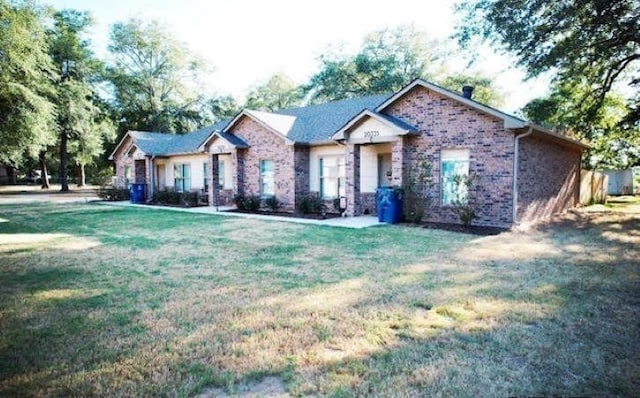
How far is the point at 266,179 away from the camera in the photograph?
764 inches

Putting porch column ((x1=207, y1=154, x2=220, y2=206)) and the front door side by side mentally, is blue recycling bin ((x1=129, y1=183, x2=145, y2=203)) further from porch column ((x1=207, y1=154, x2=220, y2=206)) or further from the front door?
the front door

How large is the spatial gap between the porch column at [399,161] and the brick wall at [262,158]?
506 centimetres

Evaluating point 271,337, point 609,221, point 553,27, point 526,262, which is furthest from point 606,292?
point 553,27

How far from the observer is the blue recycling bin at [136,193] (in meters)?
25.1

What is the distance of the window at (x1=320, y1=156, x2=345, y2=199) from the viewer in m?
17.2

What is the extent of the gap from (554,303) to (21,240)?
39.4ft

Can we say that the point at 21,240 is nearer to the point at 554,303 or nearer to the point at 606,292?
the point at 554,303

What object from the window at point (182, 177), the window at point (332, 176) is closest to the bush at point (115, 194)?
the window at point (182, 177)

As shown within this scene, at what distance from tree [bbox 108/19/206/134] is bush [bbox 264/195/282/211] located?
32.3 m

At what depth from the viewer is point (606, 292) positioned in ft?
18.7

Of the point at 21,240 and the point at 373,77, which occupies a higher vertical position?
the point at 373,77

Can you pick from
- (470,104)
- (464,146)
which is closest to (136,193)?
(464,146)

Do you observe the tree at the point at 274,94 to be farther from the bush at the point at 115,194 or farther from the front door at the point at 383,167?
the front door at the point at 383,167

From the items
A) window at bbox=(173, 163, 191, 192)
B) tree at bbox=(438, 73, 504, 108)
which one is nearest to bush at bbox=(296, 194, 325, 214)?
window at bbox=(173, 163, 191, 192)
